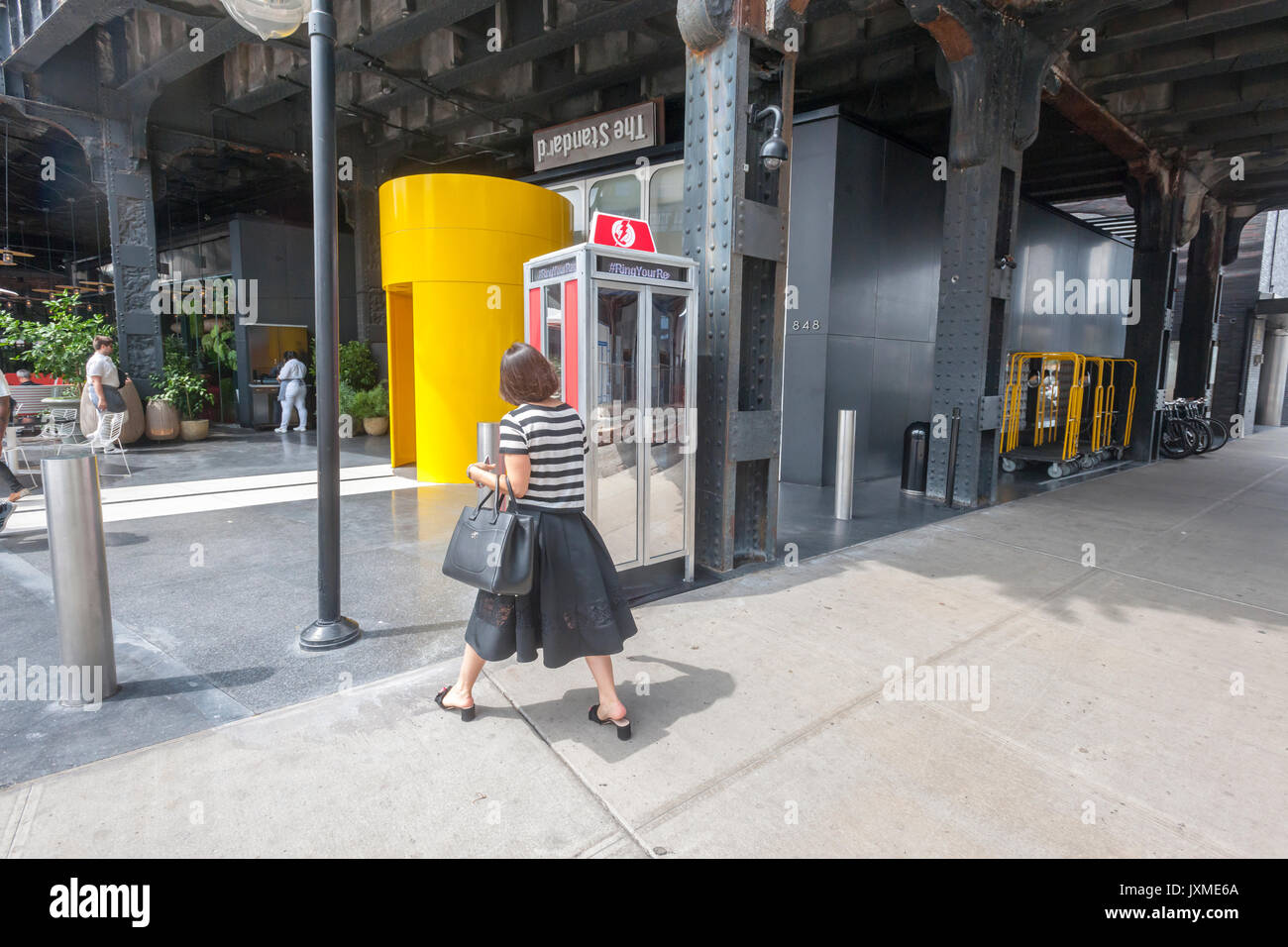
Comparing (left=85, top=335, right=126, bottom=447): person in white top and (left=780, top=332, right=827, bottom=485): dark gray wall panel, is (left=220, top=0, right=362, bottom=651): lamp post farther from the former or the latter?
(left=85, top=335, right=126, bottom=447): person in white top

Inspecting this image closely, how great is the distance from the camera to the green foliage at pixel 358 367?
14922mm

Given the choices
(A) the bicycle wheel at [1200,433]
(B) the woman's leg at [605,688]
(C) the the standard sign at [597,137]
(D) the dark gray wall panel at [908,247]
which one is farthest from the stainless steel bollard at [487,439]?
(A) the bicycle wheel at [1200,433]

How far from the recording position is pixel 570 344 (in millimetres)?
4965

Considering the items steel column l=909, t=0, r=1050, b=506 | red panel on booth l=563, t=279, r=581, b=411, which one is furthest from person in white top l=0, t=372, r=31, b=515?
steel column l=909, t=0, r=1050, b=506

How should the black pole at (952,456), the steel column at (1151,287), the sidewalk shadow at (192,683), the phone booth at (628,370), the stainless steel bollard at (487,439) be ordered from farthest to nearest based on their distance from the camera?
the steel column at (1151,287) < the black pole at (952,456) < the phone booth at (628,370) < the sidewalk shadow at (192,683) < the stainless steel bollard at (487,439)

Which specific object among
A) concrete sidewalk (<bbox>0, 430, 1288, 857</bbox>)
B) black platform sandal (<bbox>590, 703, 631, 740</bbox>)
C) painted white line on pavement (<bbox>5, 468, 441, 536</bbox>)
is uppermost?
painted white line on pavement (<bbox>5, 468, 441, 536</bbox>)

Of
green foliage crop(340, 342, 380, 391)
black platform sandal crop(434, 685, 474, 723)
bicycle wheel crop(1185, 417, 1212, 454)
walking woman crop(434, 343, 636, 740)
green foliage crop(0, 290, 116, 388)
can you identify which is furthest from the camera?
green foliage crop(340, 342, 380, 391)

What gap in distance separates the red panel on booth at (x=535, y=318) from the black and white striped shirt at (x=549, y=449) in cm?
227

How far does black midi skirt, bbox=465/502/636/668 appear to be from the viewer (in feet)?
10.2

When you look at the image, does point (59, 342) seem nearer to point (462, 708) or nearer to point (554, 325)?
point (554, 325)

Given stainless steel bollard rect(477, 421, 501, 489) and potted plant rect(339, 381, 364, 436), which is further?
potted plant rect(339, 381, 364, 436)

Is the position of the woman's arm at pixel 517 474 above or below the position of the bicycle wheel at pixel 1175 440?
above

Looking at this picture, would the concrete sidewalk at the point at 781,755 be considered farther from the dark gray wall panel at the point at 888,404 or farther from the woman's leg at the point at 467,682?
the dark gray wall panel at the point at 888,404

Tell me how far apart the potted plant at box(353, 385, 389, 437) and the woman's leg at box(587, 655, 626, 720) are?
12695mm
